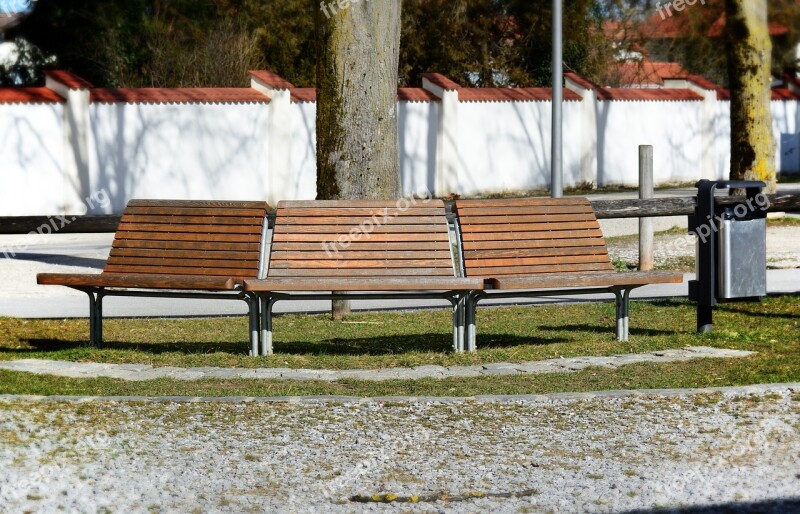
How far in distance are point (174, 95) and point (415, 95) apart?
16.2 feet

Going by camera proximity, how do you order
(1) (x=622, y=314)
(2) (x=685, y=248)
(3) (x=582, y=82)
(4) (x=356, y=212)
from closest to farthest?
(4) (x=356, y=212), (1) (x=622, y=314), (2) (x=685, y=248), (3) (x=582, y=82)

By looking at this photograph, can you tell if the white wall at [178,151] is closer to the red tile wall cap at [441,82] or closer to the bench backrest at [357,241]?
the red tile wall cap at [441,82]

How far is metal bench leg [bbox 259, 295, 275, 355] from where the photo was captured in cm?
811

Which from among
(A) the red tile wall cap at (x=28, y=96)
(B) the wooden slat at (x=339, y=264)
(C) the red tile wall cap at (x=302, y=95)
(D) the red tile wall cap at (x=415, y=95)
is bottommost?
(B) the wooden slat at (x=339, y=264)

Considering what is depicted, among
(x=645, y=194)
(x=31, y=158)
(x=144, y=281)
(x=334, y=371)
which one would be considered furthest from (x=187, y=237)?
(x=31, y=158)

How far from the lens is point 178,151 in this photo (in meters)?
22.6

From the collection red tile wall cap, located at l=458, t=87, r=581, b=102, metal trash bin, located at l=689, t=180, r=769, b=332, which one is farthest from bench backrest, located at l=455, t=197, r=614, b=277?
red tile wall cap, located at l=458, t=87, r=581, b=102

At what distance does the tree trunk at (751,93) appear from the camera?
1784 centimetres

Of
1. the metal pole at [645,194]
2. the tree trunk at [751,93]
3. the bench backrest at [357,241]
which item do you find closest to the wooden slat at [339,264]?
the bench backrest at [357,241]

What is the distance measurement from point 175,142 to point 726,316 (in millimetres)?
14277

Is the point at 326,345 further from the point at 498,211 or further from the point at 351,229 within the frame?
the point at 498,211

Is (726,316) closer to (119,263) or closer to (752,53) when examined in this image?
(119,263)

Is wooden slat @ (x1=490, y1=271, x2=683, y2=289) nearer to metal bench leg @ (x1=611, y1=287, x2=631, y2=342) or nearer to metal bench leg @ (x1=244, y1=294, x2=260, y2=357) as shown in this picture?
metal bench leg @ (x1=611, y1=287, x2=631, y2=342)

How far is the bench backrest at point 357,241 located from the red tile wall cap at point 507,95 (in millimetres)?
17941
